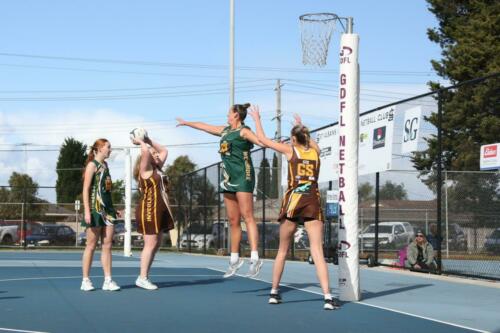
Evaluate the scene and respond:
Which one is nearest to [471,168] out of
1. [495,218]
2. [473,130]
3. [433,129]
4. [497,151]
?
[473,130]

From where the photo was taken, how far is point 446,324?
7.04 m

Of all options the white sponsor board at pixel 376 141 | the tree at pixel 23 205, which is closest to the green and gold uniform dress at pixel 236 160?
the white sponsor board at pixel 376 141

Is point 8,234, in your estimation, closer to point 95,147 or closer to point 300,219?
point 95,147

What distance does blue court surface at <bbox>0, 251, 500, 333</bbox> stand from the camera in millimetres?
6750

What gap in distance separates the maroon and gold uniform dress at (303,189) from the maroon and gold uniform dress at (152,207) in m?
1.97

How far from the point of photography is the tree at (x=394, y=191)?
25.7 meters

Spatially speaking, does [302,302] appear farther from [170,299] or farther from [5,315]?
[5,315]

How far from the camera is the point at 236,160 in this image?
30.9 ft

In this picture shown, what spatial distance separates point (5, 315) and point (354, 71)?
14.7ft

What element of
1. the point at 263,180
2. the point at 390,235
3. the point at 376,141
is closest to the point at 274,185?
the point at 263,180

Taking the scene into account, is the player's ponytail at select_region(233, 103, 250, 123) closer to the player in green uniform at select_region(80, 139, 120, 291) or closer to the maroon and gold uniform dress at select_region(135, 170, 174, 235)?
the maroon and gold uniform dress at select_region(135, 170, 174, 235)

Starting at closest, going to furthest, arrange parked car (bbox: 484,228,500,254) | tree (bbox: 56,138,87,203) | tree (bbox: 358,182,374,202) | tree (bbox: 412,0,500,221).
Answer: parked car (bbox: 484,228,500,254) < tree (bbox: 412,0,500,221) < tree (bbox: 358,182,374,202) < tree (bbox: 56,138,87,203)

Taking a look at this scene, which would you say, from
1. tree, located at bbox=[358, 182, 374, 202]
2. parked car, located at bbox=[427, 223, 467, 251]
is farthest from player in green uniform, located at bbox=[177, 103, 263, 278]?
tree, located at bbox=[358, 182, 374, 202]

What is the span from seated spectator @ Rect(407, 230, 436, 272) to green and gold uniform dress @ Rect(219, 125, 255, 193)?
634 cm
